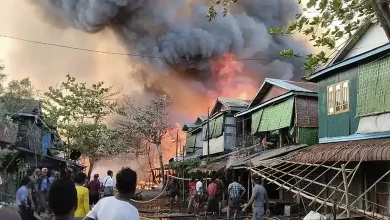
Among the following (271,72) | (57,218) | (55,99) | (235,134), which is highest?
(271,72)

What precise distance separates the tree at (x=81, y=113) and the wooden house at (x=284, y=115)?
1565 centimetres

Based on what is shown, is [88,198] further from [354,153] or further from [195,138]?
[195,138]

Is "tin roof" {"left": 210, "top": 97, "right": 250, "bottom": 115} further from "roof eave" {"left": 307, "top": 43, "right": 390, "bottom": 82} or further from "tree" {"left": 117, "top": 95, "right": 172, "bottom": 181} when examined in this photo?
"tree" {"left": 117, "top": 95, "right": 172, "bottom": 181}

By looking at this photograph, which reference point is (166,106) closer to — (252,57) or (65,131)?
(65,131)

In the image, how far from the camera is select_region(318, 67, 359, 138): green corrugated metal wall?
51.9 feet

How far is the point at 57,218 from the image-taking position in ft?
12.0

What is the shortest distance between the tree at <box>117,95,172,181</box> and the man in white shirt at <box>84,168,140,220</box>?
36232 mm

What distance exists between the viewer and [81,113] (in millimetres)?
37219

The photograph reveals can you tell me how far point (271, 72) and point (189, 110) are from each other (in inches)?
422

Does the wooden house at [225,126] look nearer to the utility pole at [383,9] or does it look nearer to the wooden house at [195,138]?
the wooden house at [195,138]

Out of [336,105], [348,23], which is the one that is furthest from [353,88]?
[348,23]

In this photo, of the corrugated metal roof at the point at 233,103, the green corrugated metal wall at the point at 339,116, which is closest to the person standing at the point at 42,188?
the green corrugated metal wall at the point at 339,116

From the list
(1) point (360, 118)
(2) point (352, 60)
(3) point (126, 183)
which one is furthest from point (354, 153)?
(3) point (126, 183)

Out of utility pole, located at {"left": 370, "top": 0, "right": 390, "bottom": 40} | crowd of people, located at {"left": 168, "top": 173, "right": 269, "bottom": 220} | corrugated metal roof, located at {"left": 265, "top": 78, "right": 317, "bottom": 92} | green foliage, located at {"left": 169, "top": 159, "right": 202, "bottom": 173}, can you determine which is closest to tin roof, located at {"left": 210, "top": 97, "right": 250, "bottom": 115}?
green foliage, located at {"left": 169, "top": 159, "right": 202, "bottom": 173}
